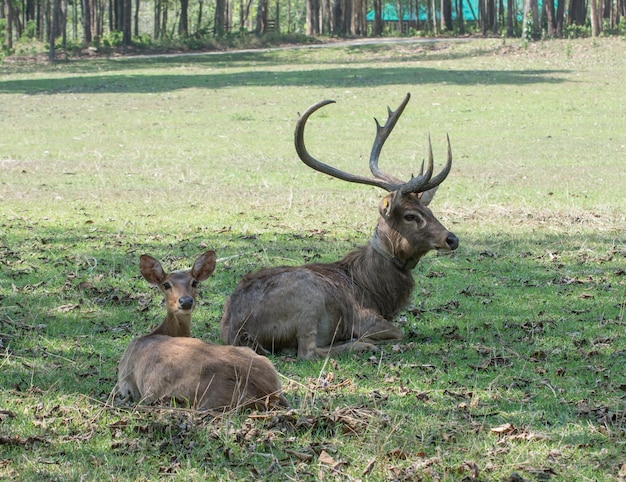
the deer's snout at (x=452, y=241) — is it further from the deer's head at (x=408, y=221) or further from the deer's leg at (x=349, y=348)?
the deer's leg at (x=349, y=348)

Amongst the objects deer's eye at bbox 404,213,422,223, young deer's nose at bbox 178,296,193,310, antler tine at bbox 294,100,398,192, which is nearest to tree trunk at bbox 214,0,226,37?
antler tine at bbox 294,100,398,192

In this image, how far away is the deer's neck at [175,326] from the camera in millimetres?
7062

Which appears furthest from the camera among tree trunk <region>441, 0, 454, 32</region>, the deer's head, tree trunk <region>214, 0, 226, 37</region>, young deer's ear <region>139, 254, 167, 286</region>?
tree trunk <region>441, 0, 454, 32</region>

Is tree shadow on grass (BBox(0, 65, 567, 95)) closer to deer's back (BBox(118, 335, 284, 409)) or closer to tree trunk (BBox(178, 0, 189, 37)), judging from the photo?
tree trunk (BBox(178, 0, 189, 37))

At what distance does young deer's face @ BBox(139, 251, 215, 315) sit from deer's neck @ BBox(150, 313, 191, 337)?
0.08 metres

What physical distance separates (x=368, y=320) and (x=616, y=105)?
2290cm

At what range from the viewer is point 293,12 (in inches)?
4983

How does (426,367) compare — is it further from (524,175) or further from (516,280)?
(524,175)

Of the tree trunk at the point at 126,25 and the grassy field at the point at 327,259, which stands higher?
the tree trunk at the point at 126,25

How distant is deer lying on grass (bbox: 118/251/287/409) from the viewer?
6.03 meters

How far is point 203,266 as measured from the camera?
7070mm

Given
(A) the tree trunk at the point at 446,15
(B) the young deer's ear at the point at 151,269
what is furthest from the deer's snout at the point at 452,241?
(A) the tree trunk at the point at 446,15

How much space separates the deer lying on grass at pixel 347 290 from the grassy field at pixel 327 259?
29 centimetres

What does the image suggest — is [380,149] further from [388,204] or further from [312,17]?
[312,17]
